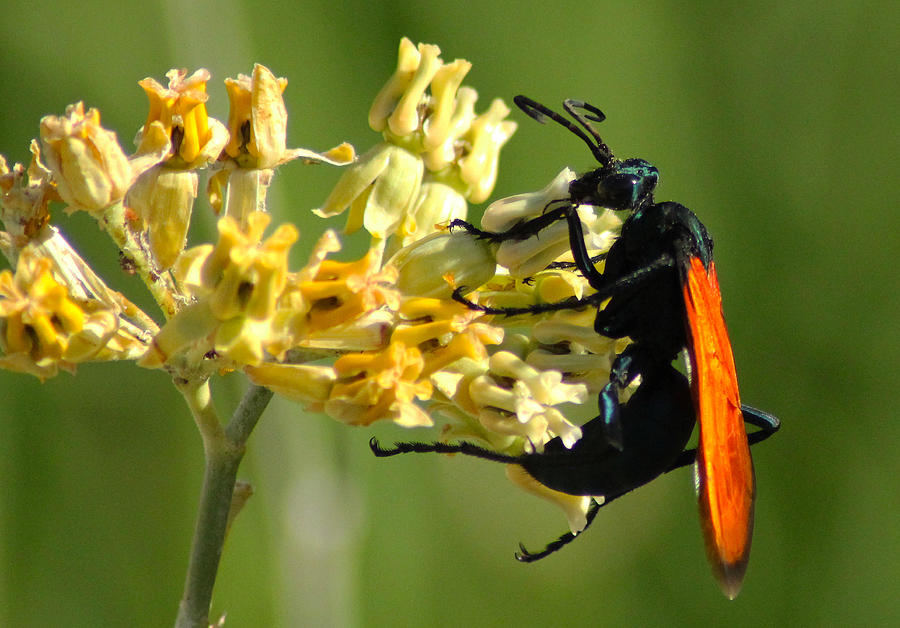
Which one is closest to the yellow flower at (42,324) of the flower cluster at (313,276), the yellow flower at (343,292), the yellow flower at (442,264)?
the flower cluster at (313,276)

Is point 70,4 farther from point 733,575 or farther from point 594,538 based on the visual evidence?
point 733,575

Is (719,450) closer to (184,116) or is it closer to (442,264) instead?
(442,264)

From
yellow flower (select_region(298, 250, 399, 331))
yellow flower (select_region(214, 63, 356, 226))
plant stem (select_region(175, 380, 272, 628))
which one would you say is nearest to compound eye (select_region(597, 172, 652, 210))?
yellow flower (select_region(214, 63, 356, 226))

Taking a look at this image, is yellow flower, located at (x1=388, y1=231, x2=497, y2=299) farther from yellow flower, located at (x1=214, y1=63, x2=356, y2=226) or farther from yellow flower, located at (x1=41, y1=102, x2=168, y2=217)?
yellow flower, located at (x1=41, y1=102, x2=168, y2=217)

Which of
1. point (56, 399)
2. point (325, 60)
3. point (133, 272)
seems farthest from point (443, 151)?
point (56, 399)

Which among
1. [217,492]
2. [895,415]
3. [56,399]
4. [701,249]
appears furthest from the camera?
[895,415]

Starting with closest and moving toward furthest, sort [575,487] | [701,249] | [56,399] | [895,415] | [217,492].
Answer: [217,492] < [575,487] < [701,249] < [56,399] < [895,415]
